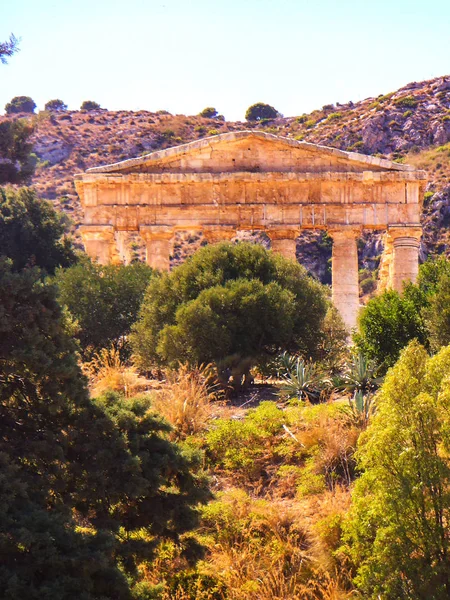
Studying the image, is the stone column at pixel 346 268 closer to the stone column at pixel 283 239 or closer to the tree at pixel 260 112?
the stone column at pixel 283 239

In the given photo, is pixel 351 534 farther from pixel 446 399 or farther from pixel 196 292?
pixel 196 292

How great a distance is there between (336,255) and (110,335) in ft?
30.4

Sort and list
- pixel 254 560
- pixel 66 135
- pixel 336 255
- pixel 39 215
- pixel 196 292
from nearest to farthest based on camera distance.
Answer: pixel 254 560
pixel 196 292
pixel 336 255
pixel 39 215
pixel 66 135

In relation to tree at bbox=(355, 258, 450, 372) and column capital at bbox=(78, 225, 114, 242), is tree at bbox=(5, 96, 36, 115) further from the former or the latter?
tree at bbox=(355, 258, 450, 372)

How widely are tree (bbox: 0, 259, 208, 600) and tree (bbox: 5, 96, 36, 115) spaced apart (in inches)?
3043

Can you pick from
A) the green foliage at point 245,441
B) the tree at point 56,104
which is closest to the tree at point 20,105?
the tree at point 56,104

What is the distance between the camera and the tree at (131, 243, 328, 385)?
18188 mm

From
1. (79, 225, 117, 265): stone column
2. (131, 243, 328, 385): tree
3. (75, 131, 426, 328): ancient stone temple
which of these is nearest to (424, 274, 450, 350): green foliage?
(131, 243, 328, 385): tree

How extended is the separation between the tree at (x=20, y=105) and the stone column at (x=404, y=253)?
198 ft

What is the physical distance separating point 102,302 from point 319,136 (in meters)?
41.1

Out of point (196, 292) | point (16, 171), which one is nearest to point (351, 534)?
point (16, 171)

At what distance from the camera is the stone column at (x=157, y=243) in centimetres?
2920

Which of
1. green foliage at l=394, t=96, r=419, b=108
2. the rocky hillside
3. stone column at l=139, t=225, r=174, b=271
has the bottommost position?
stone column at l=139, t=225, r=174, b=271

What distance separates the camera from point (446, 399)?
972 centimetres
